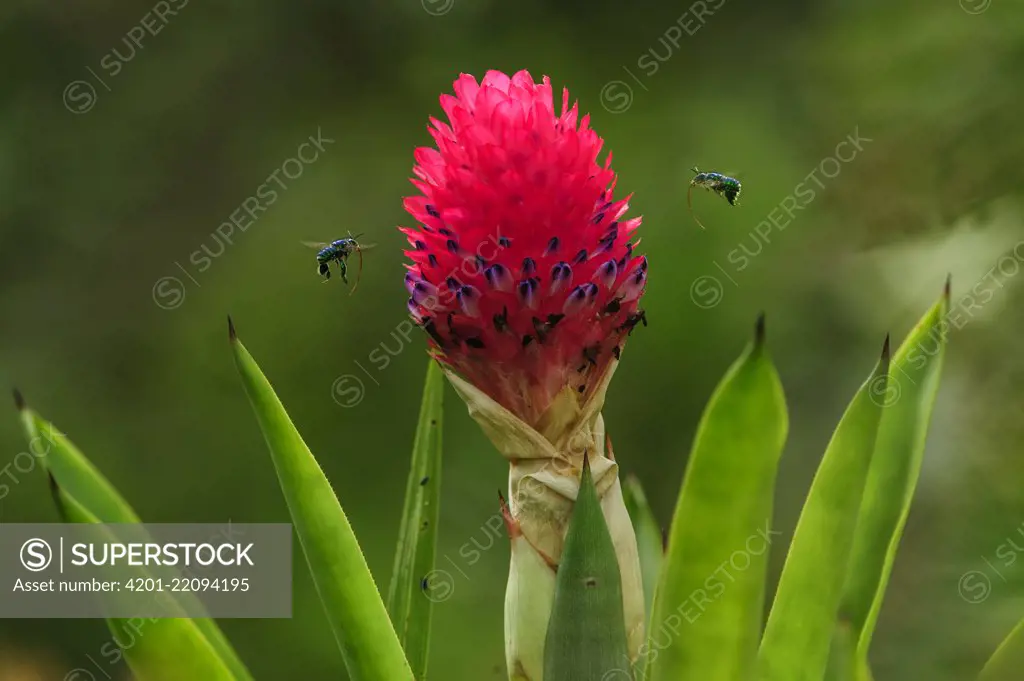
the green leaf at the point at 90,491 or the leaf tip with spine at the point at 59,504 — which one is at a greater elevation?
the green leaf at the point at 90,491

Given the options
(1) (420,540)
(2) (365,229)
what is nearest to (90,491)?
(1) (420,540)

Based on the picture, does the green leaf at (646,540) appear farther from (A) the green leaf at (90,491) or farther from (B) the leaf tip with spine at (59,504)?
(B) the leaf tip with spine at (59,504)

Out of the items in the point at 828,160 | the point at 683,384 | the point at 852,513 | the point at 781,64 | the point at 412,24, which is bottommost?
the point at 852,513

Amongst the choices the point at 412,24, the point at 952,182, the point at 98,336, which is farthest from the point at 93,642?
the point at 952,182

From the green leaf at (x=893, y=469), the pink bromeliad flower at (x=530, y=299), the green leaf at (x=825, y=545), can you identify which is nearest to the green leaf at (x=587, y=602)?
the pink bromeliad flower at (x=530, y=299)

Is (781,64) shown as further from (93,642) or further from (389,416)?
(93,642)

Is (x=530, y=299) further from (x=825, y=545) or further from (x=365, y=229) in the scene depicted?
(x=365, y=229)
